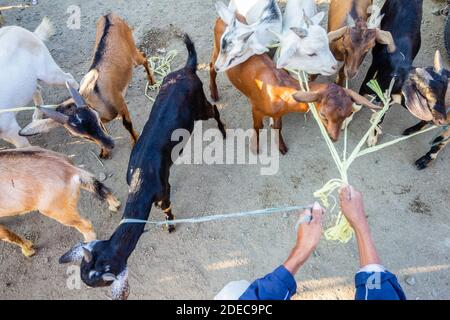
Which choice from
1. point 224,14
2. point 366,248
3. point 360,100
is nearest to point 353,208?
point 366,248

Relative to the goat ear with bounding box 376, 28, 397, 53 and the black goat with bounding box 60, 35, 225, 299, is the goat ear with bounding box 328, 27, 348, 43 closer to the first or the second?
the goat ear with bounding box 376, 28, 397, 53

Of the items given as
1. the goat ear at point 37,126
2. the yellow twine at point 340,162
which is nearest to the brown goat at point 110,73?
the goat ear at point 37,126

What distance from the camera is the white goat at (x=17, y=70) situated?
186 inches

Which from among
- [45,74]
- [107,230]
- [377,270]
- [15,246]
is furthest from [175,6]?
[377,270]

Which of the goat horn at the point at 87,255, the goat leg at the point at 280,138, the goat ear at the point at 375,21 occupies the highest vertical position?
the goat ear at the point at 375,21

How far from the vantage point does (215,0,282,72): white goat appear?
15.1 ft

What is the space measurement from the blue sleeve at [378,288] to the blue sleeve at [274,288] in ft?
1.46

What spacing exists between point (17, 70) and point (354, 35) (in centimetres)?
386

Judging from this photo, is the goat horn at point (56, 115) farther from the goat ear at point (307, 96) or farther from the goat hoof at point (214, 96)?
the goat ear at point (307, 96)

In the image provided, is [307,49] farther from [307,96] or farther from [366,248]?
[366,248]

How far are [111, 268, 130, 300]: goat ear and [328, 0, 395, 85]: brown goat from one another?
320 cm

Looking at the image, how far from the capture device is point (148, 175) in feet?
13.2

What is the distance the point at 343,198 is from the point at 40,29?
4719 millimetres

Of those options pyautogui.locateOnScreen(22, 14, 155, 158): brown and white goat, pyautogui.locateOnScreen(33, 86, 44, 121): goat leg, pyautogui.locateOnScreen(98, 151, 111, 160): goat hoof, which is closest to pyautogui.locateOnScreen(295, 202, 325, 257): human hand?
pyautogui.locateOnScreen(22, 14, 155, 158): brown and white goat
